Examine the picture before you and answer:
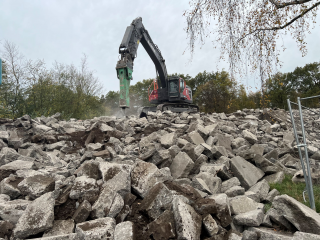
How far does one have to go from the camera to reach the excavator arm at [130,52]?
31.2 ft

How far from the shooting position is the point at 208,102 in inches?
854

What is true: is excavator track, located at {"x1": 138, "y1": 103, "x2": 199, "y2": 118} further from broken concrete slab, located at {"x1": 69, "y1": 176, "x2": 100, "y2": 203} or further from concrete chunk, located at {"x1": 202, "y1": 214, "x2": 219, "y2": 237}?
concrete chunk, located at {"x1": 202, "y1": 214, "x2": 219, "y2": 237}

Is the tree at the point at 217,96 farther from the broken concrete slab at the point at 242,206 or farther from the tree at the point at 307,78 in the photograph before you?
the broken concrete slab at the point at 242,206

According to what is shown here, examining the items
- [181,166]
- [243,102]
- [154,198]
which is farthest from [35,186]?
[243,102]

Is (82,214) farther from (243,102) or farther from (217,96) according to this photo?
(243,102)

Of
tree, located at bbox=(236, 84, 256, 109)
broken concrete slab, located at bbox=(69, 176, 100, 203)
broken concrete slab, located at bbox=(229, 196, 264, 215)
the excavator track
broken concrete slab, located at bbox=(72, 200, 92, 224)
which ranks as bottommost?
broken concrete slab, located at bbox=(229, 196, 264, 215)

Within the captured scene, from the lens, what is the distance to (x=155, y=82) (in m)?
14.8

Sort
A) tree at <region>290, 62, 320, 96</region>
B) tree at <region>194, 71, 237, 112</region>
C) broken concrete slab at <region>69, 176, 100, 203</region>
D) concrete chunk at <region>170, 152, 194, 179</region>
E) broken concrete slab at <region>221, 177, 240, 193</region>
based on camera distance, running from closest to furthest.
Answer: broken concrete slab at <region>69, 176, 100, 203</region> < broken concrete slab at <region>221, 177, 240, 193</region> < concrete chunk at <region>170, 152, 194, 179</region> < tree at <region>194, 71, 237, 112</region> < tree at <region>290, 62, 320, 96</region>

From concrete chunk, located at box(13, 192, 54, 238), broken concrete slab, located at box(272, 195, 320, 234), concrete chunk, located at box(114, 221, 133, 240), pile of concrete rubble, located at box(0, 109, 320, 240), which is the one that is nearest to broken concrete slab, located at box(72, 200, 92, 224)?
pile of concrete rubble, located at box(0, 109, 320, 240)

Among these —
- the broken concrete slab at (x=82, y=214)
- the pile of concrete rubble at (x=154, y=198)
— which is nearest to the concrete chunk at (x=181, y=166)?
the pile of concrete rubble at (x=154, y=198)

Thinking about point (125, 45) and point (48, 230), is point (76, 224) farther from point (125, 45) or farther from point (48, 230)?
point (125, 45)

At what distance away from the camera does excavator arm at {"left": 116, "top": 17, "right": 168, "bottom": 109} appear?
952 cm

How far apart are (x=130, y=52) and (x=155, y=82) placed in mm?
4600

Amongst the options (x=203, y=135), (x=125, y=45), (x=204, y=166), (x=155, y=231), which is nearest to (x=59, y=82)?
(x=125, y=45)
